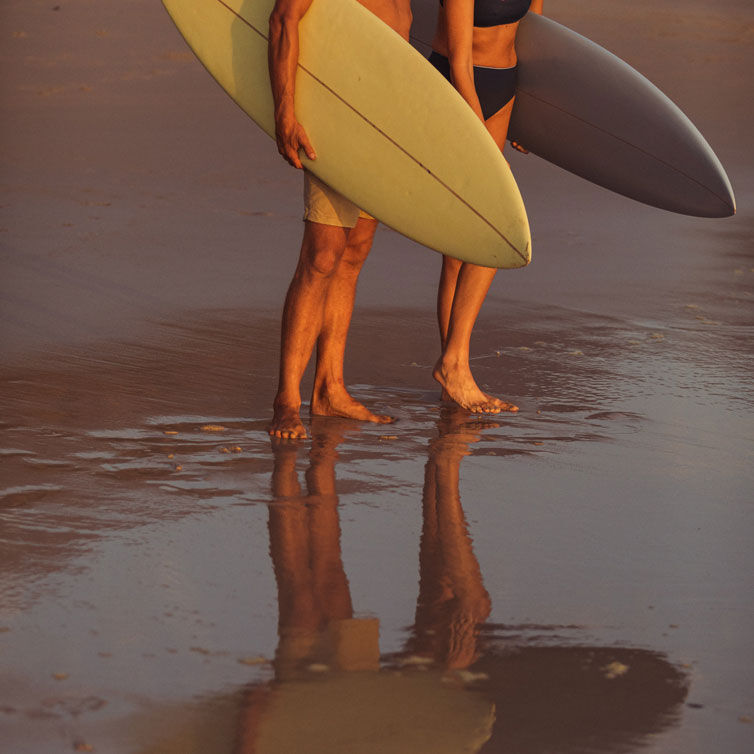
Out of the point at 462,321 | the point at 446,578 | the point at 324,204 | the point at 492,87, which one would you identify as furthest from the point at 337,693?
the point at 492,87

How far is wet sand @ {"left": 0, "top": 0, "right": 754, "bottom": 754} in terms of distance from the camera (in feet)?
7.95

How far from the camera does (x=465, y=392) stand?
4.55 meters

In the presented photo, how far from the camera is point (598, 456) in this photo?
13.1 feet

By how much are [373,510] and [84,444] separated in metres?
0.94

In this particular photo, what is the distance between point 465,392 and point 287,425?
2.21ft

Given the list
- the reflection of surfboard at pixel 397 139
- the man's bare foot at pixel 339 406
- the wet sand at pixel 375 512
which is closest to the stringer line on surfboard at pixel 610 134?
the wet sand at pixel 375 512

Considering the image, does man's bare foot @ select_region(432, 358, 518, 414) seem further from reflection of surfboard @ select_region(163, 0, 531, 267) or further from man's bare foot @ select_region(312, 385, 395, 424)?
reflection of surfboard @ select_region(163, 0, 531, 267)

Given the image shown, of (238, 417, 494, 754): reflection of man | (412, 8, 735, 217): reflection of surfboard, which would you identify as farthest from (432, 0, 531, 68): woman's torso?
(238, 417, 494, 754): reflection of man

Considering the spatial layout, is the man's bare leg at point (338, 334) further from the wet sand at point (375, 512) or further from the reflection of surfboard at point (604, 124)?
the reflection of surfboard at point (604, 124)

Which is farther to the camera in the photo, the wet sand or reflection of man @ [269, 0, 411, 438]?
reflection of man @ [269, 0, 411, 438]

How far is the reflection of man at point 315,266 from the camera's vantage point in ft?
13.7

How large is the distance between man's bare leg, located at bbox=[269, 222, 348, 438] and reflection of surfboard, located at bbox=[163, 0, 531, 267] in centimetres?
15

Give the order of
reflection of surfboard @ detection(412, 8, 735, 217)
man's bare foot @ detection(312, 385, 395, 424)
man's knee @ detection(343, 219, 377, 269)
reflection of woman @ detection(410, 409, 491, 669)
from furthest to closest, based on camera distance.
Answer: reflection of surfboard @ detection(412, 8, 735, 217), man's knee @ detection(343, 219, 377, 269), man's bare foot @ detection(312, 385, 395, 424), reflection of woman @ detection(410, 409, 491, 669)

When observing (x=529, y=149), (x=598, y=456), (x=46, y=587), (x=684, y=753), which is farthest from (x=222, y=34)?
(x=684, y=753)
